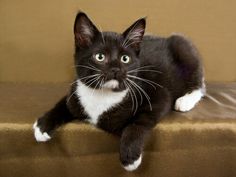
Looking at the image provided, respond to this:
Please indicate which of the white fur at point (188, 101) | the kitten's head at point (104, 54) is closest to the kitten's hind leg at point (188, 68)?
the white fur at point (188, 101)

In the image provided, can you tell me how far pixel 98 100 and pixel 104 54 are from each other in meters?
0.17

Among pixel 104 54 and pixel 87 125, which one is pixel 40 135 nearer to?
pixel 87 125

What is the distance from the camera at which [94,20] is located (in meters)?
1.95

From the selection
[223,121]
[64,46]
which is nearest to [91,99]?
[223,121]

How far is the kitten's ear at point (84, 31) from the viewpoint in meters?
1.28

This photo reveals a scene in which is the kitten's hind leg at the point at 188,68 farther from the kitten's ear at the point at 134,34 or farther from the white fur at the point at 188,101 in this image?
the kitten's ear at the point at 134,34

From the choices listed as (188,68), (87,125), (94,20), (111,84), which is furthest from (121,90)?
(94,20)

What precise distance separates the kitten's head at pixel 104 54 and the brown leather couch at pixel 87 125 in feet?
0.70

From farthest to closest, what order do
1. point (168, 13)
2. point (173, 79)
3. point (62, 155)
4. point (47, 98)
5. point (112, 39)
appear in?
point (168, 13), point (47, 98), point (173, 79), point (62, 155), point (112, 39)

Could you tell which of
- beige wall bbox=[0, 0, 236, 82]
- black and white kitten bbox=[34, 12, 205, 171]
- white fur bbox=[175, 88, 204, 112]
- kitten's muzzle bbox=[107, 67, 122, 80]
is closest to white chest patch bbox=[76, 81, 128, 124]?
black and white kitten bbox=[34, 12, 205, 171]

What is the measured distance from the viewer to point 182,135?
1373 mm

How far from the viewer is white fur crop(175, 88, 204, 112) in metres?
1.50

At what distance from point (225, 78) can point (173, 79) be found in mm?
551

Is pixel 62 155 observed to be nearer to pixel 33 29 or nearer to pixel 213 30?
pixel 33 29
